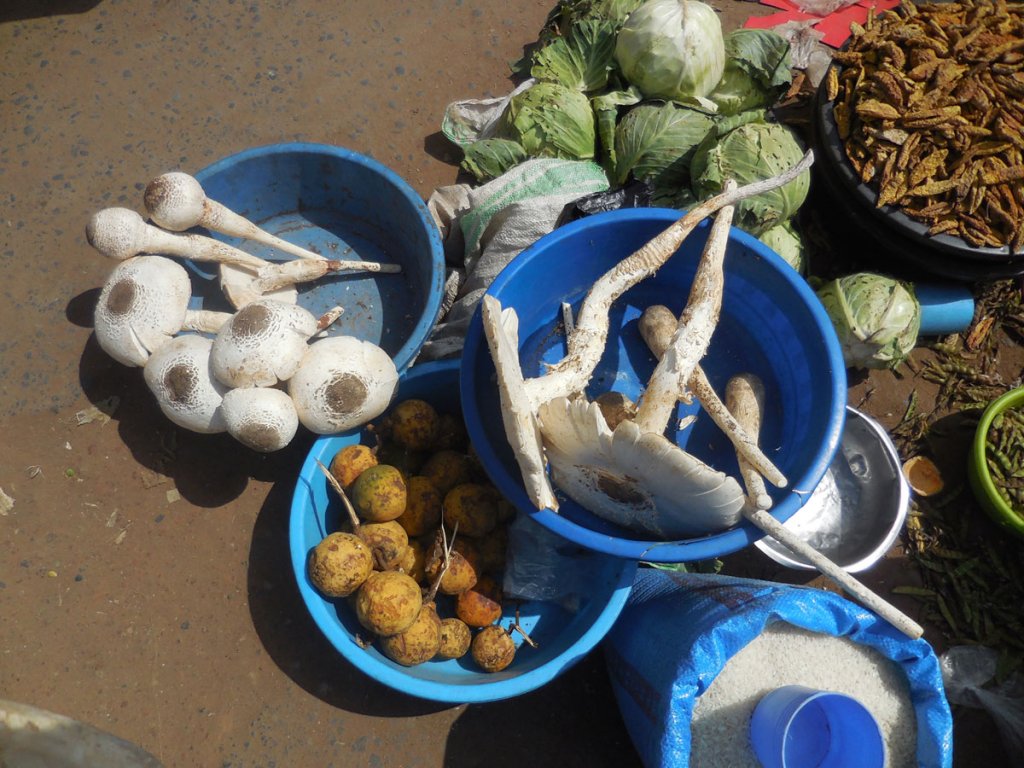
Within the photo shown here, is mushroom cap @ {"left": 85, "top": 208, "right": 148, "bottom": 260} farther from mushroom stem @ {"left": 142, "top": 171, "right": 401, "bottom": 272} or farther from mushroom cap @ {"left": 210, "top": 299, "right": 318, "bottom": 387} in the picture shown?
mushroom cap @ {"left": 210, "top": 299, "right": 318, "bottom": 387}

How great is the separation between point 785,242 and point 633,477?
1.48 meters

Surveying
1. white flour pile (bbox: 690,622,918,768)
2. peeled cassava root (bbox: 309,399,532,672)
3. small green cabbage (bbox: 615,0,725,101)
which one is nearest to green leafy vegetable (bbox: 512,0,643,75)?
small green cabbage (bbox: 615,0,725,101)

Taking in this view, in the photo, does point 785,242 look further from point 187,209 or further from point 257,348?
point 187,209

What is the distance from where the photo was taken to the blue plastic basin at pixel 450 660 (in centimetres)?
192

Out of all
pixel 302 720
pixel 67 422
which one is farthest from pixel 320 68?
pixel 302 720

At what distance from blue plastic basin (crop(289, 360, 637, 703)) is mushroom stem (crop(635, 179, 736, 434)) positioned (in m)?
0.56

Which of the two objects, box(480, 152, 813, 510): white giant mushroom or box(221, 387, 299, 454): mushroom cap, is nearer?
box(480, 152, 813, 510): white giant mushroom

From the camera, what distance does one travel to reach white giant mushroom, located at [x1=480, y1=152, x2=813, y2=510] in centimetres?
156

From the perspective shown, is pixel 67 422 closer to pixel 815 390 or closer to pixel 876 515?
pixel 815 390

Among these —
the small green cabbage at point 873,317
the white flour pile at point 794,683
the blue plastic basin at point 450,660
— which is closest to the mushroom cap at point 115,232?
the blue plastic basin at point 450,660

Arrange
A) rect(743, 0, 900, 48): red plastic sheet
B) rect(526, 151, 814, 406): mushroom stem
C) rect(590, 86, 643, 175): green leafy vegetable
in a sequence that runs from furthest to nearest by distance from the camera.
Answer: rect(743, 0, 900, 48): red plastic sheet < rect(590, 86, 643, 175): green leafy vegetable < rect(526, 151, 814, 406): mushroom stem

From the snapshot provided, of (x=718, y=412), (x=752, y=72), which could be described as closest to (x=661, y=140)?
(x=752, y=72)

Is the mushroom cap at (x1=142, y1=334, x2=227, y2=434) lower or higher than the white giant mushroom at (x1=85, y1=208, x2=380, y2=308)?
lower

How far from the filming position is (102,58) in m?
3.26
